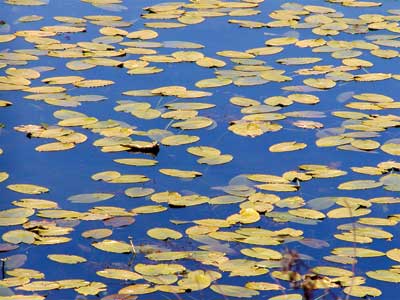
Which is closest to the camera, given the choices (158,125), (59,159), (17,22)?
(59,159)

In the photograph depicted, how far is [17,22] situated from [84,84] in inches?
43.2

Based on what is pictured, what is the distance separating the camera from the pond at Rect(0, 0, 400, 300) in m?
3.33

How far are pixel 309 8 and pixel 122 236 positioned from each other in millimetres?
2912

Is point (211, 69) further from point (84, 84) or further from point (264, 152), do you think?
point (264, 152)

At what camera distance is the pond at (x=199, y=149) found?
131 inches

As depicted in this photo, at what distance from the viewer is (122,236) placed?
3.55 metres

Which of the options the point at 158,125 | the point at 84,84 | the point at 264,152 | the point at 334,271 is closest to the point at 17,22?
the point at 84,84

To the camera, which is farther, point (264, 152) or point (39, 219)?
point (264, 152)

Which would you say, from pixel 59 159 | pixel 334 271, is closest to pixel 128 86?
pixel 59 159

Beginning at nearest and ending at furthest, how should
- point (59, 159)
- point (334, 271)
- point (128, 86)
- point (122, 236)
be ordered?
point (334, 271)
point (122, 236)
point (59, 159)
point (128, 86)

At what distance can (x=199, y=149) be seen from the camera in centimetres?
422

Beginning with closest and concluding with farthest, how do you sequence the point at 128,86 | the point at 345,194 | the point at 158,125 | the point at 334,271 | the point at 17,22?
the point at 334,271 < the point at 345,194 < the point at 158,125 < the point at 128,86 < the point at 17,22

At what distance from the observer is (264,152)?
4.24 meters

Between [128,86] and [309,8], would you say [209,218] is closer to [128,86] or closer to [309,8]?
[128,86]
